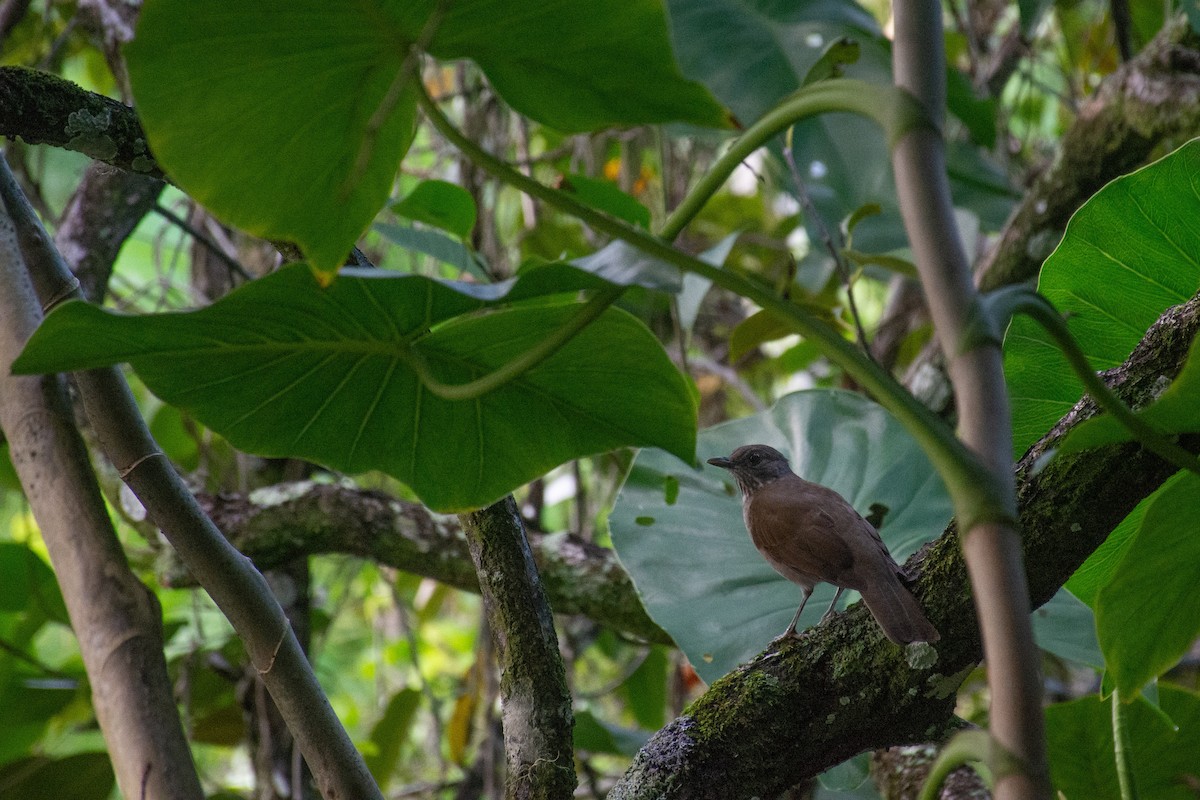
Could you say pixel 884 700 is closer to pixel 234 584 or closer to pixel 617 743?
pixel 234 584

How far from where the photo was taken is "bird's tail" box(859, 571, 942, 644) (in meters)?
0.92

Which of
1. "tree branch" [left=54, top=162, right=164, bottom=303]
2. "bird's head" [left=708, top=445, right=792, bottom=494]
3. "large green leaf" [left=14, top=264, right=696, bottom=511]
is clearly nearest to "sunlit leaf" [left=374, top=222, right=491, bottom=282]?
"tree branch" [left=54, top=162, right=164, bottom=303]

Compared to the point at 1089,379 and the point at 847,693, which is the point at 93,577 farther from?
the point at 1089,379

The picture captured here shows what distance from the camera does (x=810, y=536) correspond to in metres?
1.30

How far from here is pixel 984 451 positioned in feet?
1.50

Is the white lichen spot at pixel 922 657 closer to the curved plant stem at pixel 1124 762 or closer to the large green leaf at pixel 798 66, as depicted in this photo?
the curved plant stem at pixel 1124 762

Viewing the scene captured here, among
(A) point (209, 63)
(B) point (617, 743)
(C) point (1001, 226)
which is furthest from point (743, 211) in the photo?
(A) point (209, 63)

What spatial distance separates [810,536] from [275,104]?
860mm

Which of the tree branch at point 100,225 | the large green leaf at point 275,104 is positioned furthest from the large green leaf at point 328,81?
the tree branch at point 100,225

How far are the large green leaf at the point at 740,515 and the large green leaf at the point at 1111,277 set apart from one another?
1.32ft

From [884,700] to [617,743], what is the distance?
97 cm

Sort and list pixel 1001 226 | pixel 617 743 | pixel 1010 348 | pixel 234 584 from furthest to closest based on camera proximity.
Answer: pixel 1001 226, pixel 617 743, pixel 1010 348, pixel 234 584

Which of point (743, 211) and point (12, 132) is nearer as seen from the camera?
point (12, 132)

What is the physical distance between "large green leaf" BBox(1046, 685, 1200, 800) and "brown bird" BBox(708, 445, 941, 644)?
0.29 meters
